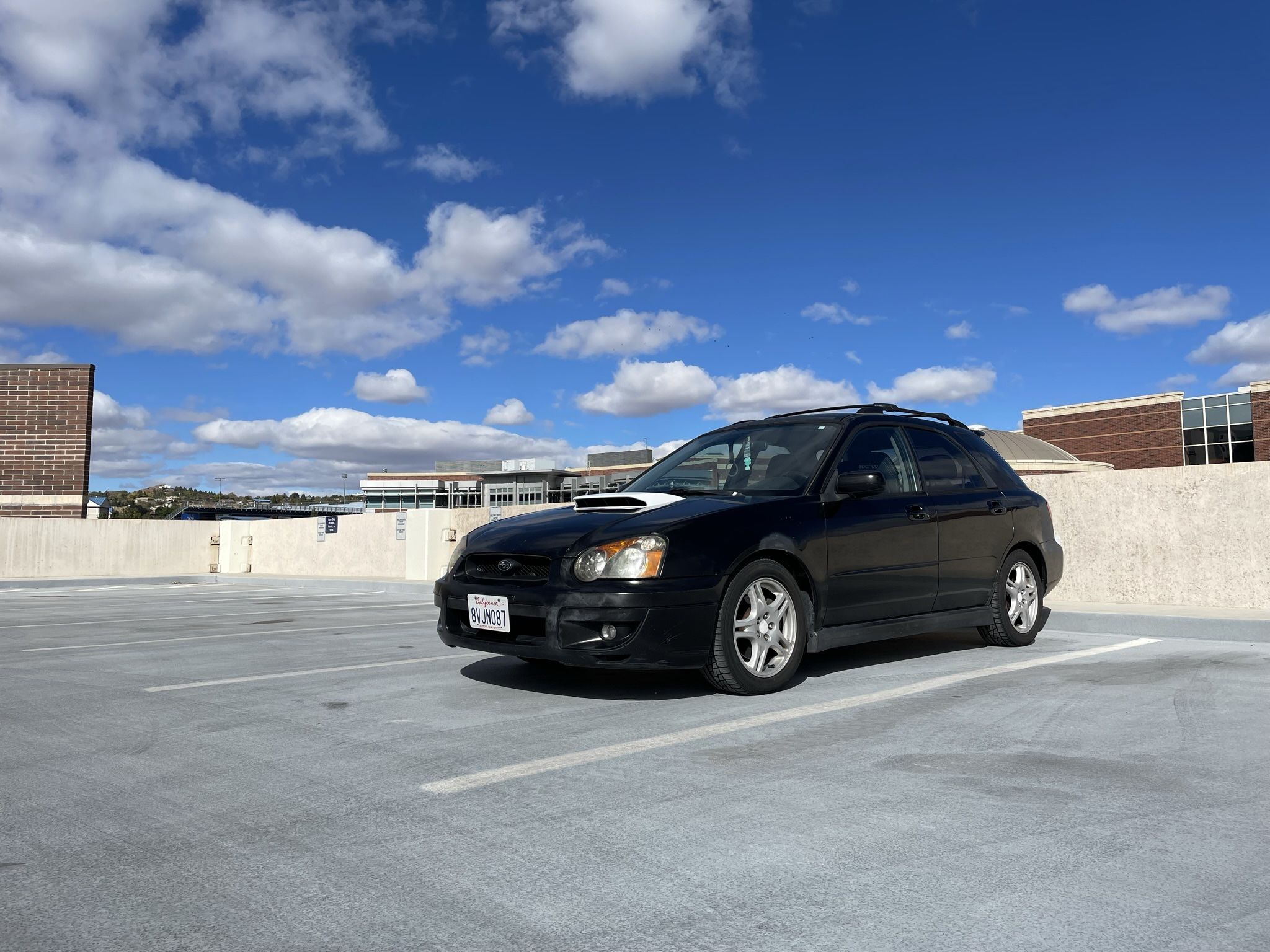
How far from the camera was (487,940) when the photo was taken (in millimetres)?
A: 2145

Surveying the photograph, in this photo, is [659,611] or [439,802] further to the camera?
[659,611]

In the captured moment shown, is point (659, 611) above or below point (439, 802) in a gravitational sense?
above

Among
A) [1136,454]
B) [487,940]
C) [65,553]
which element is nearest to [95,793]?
[487,940]

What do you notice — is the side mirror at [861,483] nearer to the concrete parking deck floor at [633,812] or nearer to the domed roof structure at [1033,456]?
the concrete parking deck floor at [633,812]

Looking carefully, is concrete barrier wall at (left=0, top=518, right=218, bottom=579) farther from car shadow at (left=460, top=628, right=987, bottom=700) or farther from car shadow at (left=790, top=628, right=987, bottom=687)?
car shadow at (left=790, top=628, right=987, bottom=687)

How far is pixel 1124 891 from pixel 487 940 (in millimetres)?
1596

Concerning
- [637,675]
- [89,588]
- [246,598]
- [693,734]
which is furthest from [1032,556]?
[89,588]

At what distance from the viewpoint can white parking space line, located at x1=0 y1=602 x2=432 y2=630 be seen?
34.4 feet

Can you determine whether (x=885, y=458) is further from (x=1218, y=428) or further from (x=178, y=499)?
(x=178, y=499)

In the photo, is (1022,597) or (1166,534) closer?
(1022,597)

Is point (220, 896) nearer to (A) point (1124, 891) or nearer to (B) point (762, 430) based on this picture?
(A) point (1124, 891)

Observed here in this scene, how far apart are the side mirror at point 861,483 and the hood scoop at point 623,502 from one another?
97cm

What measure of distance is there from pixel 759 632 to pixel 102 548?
94.4 feet

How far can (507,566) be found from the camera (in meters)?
5.22
